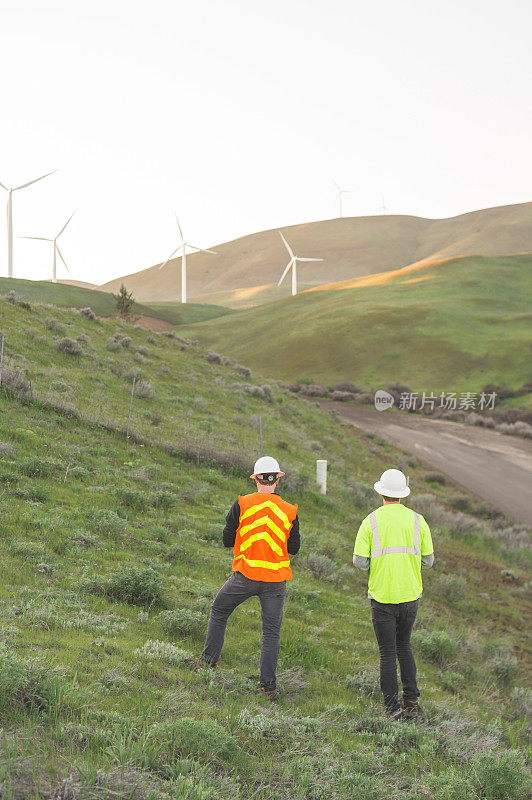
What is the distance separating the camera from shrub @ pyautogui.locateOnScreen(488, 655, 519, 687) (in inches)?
410

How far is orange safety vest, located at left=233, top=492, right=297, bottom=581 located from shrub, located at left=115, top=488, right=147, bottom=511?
6292 mm

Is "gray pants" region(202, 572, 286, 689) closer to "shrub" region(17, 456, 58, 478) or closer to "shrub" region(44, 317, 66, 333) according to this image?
"shrub" region(17, 456, 58, 478)

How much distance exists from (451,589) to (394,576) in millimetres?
8738

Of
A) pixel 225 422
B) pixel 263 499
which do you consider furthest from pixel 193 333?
pixel 263 499

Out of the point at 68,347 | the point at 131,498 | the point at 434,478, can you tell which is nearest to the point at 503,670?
the point at 131,498

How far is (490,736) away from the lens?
639 centimetres

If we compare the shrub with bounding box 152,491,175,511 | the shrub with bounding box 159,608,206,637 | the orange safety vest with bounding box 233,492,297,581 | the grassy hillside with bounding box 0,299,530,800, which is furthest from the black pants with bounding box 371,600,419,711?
the shrub with bounding box 152,491,175,511

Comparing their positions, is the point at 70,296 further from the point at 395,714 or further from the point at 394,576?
the point at 395,714

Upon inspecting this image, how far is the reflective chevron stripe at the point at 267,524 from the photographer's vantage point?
20.2ft

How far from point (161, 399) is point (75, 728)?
19.1m

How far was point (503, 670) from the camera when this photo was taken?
34.6 feet

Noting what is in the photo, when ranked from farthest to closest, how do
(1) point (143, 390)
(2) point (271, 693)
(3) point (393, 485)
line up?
1. (1) point (143, 390)
2. (3) point (393, 485)
3. (2) point (271, 693)

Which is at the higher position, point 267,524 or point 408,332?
point 408,332

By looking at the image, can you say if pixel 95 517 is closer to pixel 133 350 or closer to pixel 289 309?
pixel 133 350
